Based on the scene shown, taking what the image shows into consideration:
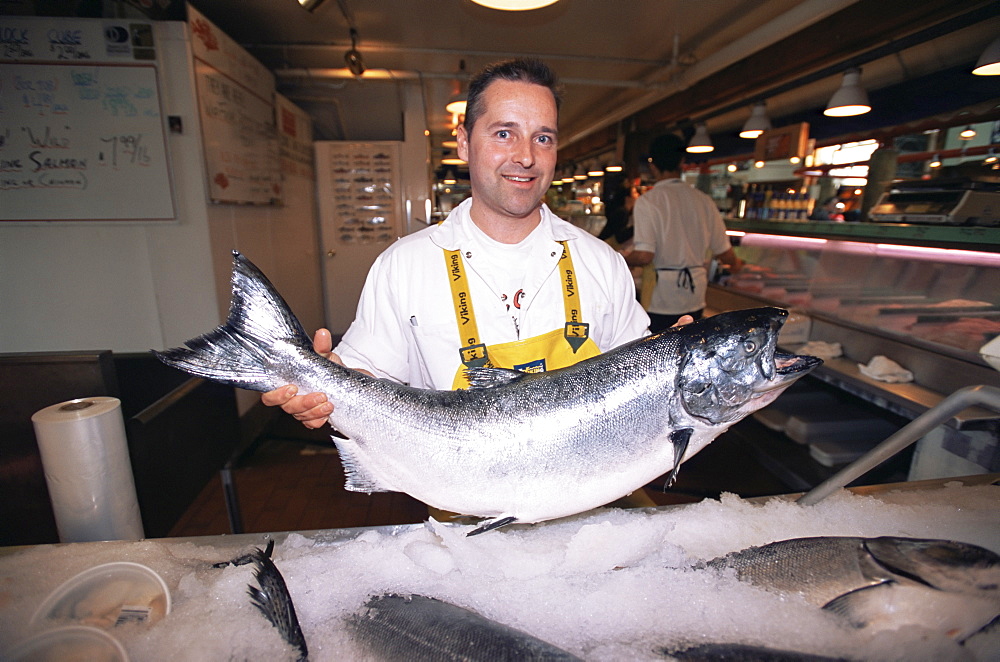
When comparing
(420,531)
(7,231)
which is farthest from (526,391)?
(7,231)

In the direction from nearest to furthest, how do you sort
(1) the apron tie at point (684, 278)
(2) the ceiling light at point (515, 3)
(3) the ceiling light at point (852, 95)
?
(2) the ceiling light at point (515, 3) → (1) the apron tie at point (684, 278) → (3) the ceiling light at point (852, 95)

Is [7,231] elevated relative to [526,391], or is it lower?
elevated

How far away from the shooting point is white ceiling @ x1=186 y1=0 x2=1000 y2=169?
15.5ft

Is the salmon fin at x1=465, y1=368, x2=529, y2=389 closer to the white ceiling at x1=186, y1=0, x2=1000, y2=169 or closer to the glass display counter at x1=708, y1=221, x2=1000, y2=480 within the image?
the glass display counter at x1=708, y1=221, x2=1000, y2=480

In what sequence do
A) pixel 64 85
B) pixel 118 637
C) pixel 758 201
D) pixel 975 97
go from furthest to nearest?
pixel 758 201, pixel 975 97, pixel 64 85, pixel 118 637

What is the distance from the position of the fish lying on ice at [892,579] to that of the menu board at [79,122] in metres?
4.52

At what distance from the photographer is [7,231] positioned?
11.8ft

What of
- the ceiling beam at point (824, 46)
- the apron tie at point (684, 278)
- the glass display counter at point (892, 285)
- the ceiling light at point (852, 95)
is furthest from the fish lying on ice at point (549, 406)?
the ceiling light at point (852, 95)

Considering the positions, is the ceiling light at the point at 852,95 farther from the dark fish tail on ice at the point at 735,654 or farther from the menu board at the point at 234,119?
the menu board at the point at 234,119

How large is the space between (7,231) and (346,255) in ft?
14.3

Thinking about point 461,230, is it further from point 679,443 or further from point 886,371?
point 886,371

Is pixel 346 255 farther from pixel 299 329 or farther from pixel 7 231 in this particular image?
pixel 299 329

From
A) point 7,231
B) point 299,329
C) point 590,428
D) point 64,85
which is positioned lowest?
point 590,428

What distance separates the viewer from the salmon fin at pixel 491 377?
4.49ft
